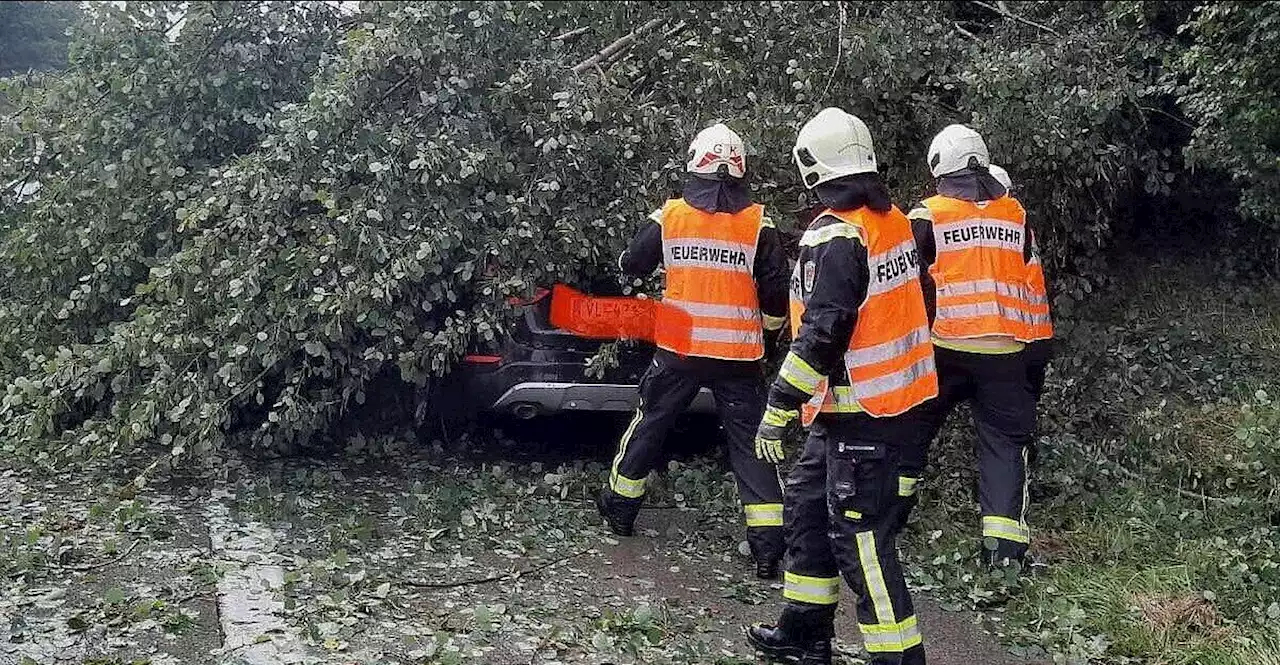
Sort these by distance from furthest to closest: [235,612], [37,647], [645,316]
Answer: [645,316], [235,612], [37,647]

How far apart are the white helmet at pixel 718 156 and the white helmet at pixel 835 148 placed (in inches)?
36.8

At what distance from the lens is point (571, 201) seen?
541 centimetres

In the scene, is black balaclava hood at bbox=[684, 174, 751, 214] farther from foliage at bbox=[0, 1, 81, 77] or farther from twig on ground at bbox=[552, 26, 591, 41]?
foliage at bbox=[0, 1, 81, 77]

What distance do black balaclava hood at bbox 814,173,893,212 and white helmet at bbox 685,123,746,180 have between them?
1.00 m

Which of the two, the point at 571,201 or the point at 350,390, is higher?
the point at 571,201

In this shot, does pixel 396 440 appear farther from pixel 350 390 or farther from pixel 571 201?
pixel 571 201

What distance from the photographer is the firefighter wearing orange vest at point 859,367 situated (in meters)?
3.42

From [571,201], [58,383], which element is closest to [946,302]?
[571,201]

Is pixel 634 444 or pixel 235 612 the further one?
pixel 634 444

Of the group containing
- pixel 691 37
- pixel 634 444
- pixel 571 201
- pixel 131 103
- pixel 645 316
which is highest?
pixel 691 37

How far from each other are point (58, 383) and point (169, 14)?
198 centimetres

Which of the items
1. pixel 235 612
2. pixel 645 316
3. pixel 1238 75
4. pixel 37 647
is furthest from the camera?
pixel 1238 75

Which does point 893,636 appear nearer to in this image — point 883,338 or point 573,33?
point 883,338

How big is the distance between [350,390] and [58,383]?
1.45m
